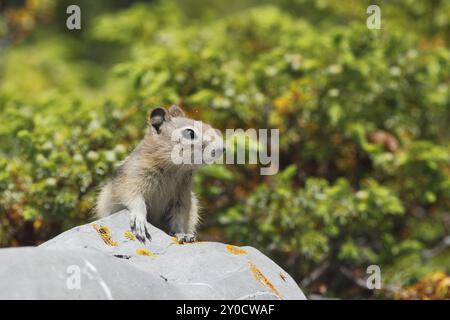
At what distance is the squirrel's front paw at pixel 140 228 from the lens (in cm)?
591

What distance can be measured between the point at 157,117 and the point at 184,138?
1.55 ft

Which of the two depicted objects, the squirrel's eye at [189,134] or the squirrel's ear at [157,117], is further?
the squirrel's ear at [157,117]

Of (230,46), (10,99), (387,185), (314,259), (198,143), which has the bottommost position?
(314,259)

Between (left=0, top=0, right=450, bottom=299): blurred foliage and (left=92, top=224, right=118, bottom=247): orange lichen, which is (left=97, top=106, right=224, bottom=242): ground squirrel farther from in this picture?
(left=0, top=0, right=450, bottom=299): blurred foliage

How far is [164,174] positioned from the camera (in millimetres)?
6652

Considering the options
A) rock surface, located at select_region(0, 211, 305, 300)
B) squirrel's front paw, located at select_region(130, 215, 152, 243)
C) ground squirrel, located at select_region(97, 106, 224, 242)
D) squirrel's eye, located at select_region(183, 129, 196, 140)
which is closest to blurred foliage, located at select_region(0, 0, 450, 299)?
ground squirrel, located at select_region(97, 106, 224, 242)

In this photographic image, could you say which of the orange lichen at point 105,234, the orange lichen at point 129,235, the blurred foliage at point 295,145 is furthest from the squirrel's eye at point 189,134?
the blurred foliage at point 295,145

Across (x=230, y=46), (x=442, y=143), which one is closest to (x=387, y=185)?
(x=442, y=143)

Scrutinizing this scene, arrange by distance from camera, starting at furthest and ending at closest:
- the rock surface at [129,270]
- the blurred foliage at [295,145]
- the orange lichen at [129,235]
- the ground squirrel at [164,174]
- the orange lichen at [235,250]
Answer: the blurred foliage at [295,145] < the ground squirrel at [164,174] < the orange lichen at [129,235] < the orange lichen at [235,250] < the rock surface at [129,270]

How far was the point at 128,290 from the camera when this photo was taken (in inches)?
179

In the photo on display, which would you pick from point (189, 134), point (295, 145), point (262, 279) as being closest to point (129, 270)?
point (262, 279)

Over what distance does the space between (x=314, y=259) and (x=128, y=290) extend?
4.47m

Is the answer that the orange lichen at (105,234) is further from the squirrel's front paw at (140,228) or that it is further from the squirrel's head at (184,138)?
the squirrel's head at (184,138)
